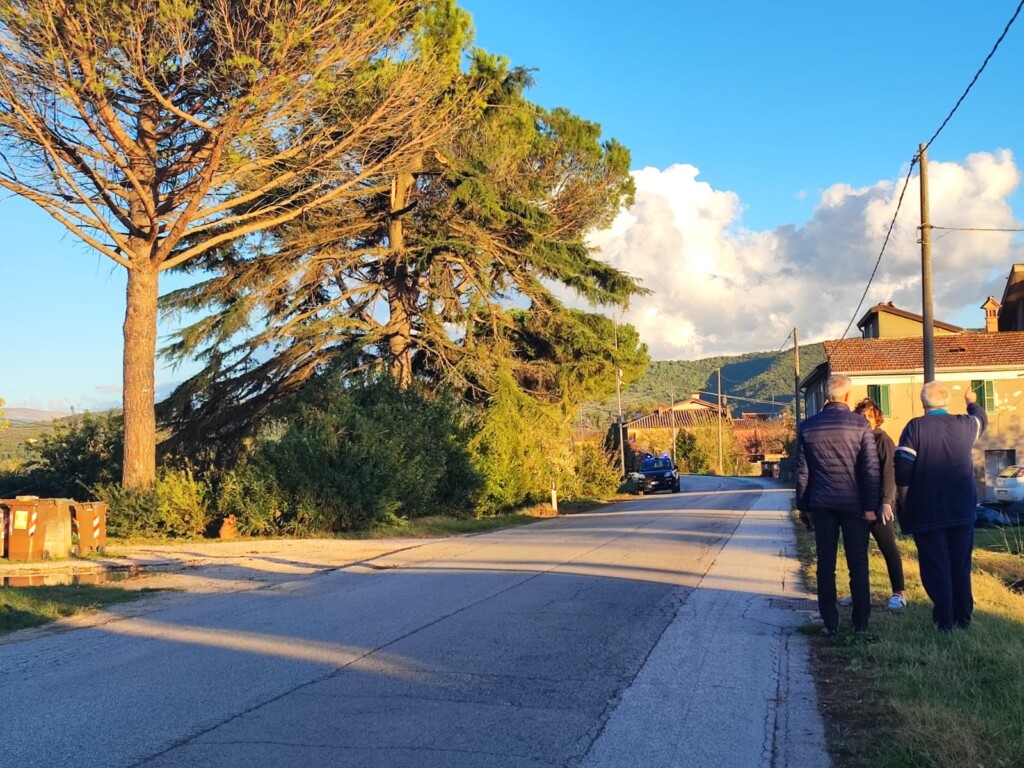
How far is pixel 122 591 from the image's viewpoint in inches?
444

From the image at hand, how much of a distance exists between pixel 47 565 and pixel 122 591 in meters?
3.73

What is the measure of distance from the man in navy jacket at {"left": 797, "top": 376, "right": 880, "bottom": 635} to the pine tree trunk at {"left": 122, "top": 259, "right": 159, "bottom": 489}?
17461 millimetres

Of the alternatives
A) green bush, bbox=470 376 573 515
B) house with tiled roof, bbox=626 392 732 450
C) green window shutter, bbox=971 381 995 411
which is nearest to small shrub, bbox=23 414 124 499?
green bush, bbox=470 376 573 515

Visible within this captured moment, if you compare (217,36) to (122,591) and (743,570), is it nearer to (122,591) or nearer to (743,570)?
(122,591)

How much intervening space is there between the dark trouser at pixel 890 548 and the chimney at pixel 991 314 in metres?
52.1

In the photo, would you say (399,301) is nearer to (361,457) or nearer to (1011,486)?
(361,457)

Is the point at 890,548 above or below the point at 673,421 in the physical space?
below

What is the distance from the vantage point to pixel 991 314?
5447cm

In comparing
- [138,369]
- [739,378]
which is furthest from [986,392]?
[739,378]

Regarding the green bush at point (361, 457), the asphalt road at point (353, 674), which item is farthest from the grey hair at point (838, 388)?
the green bush at point (361, 457)

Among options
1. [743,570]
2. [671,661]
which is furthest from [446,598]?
[743,570]

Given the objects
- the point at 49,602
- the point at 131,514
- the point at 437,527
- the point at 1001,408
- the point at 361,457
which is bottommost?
the point at 437,527

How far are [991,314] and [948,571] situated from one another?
5445cm

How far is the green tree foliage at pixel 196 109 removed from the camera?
17.4 metres
